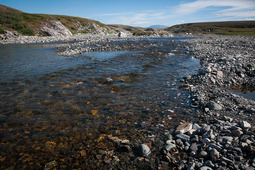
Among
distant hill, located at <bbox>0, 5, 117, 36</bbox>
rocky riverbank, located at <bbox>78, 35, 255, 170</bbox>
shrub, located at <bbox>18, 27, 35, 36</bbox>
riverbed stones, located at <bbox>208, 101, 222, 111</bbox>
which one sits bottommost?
rocky riverbank, located at <bbox>78, 35, 255, 170</bbox>

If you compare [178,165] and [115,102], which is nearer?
[178,165]

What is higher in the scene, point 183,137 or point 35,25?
point 35,25

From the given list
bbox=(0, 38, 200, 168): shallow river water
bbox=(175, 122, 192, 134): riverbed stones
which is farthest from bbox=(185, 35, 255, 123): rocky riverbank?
bbox=(175, 122, 192, 134): riverbed stones

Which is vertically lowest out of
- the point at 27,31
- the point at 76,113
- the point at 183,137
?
the point at 183,137

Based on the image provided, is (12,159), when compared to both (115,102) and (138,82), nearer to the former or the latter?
(115,102)

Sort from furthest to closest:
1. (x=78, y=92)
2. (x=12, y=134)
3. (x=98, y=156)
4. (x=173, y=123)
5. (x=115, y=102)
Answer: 1. (x=78, y=92)
2. (x=115, y=102)
3. (x=173, y=123)
4. (x=12, y=134)
5. (x=98, y=156)

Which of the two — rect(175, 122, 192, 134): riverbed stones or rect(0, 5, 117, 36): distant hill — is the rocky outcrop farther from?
rect(175, 122, 192, 134): riverbed stones

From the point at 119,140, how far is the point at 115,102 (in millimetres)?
2533

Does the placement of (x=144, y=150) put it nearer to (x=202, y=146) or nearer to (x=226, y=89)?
(x=202, y=146)

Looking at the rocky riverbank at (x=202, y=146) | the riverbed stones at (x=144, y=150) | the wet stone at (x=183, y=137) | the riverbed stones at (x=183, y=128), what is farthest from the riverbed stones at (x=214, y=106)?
the riverbed stones at (x=144, y=150)

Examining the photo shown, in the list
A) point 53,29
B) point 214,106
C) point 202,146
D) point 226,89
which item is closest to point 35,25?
point 53,29

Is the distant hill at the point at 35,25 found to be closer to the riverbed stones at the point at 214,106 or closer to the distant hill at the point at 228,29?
the riverbed stones at the point at 214,106

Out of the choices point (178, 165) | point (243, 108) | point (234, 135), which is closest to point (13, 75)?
point (178, 165)

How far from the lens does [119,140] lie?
4355mm
